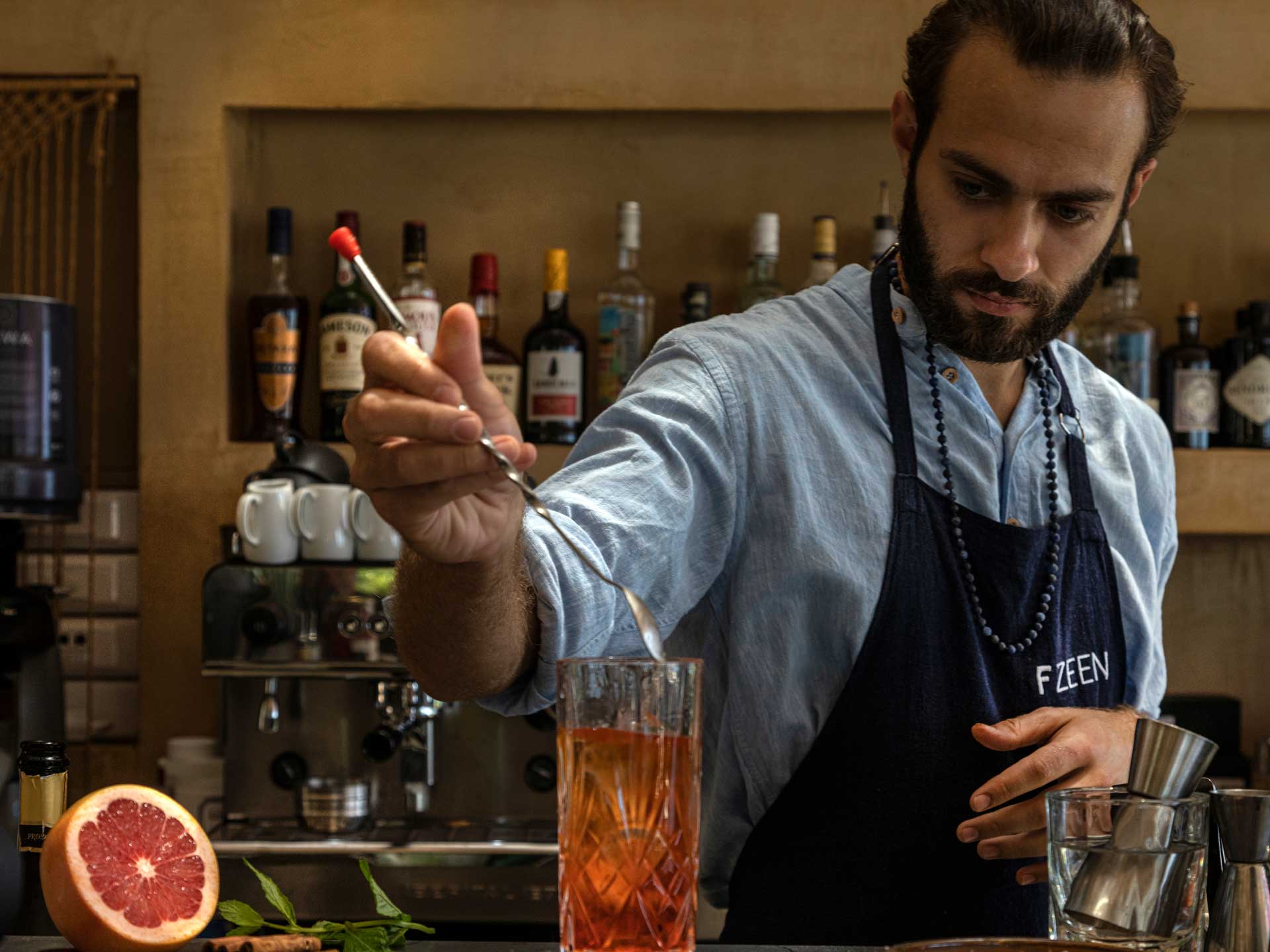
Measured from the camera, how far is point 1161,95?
1208 mm

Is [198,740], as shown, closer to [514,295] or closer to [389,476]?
[514,295]

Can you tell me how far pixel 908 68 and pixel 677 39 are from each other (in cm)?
113

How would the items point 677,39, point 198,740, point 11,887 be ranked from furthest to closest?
point 677,39 < point 198,740 < point 11,887

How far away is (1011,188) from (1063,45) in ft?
0.38

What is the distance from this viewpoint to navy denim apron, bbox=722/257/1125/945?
3.72 ft

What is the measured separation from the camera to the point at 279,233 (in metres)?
2.28

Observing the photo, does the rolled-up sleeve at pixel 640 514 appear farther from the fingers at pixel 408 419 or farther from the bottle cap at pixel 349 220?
the bottle cap at pixel 349 220

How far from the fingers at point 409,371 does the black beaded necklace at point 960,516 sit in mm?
625

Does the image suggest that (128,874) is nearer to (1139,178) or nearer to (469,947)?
(469,947)

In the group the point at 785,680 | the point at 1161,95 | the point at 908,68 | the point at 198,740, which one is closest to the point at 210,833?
the point at 198,740

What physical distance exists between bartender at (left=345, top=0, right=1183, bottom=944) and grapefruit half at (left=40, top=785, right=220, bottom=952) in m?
0.24

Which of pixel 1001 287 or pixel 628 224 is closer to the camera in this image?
pixel 1001 287

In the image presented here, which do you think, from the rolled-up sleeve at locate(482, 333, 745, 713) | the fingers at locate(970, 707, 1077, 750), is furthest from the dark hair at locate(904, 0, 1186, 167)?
the fingers at locate(970, 707, 1077, 750)

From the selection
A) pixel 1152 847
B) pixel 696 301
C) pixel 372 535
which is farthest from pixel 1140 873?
pixel 696 301
